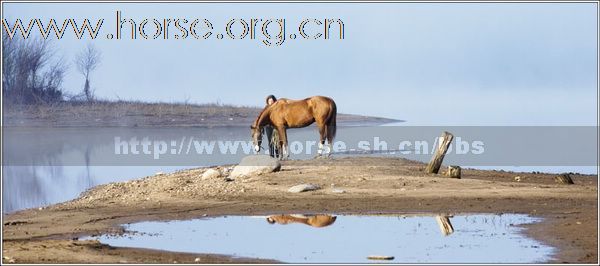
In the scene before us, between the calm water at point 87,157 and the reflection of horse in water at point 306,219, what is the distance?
549 centimetres

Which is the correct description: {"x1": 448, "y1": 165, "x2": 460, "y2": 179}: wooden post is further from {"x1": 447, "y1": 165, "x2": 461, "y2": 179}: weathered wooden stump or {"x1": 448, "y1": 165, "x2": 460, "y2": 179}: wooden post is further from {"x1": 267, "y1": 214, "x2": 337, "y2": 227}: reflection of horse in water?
{"x1": 267, "y1": 214, "x2": 337, "y2": 227}: reflection of horse in water

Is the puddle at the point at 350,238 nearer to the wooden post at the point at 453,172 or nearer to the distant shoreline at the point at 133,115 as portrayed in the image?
the wooden post at the point at 453,172

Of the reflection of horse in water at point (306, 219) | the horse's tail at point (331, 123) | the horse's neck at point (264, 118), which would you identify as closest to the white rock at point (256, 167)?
the reflection of horse in water at point (306, 219)

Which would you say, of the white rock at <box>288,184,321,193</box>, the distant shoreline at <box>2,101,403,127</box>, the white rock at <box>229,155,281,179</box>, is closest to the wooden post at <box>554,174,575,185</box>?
the white rock at <box>288,184,321,193</box>

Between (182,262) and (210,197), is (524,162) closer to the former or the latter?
(210,197)

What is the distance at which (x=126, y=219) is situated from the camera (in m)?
19.6

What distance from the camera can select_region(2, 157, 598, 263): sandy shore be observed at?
627 inches

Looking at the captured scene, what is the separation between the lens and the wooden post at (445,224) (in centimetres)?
1778

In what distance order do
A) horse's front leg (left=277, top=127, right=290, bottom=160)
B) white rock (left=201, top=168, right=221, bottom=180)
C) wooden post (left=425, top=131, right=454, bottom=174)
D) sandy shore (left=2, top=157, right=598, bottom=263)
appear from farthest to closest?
horse's front leg (left=277, top=127, right=290, bottom=160) < wooden post (left=425, top=131, right=454, bottom=174) < white rock (left=201, top=168, right=221, bottom=180) < sandy shore (left=2, top=157, right=598, bottom=263)

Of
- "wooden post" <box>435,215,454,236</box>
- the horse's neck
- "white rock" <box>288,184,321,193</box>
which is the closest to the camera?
"wooden post" <box>435,215,454,236</box>

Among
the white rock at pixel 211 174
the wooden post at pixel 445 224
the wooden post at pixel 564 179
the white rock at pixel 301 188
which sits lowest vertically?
the wooden post at pixel 445 224

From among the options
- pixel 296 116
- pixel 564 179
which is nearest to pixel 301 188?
pixel 564 179

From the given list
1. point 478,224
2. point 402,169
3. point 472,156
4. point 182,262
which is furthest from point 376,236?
point 472,156

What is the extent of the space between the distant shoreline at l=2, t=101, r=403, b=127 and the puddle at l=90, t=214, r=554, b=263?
35234 millimetres
